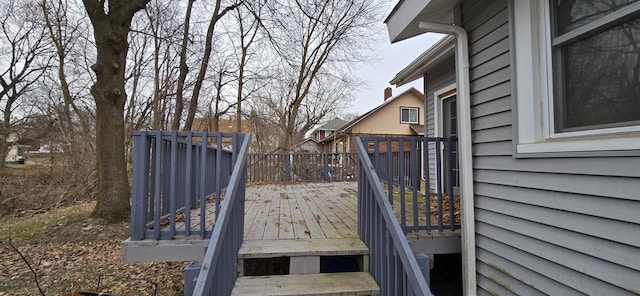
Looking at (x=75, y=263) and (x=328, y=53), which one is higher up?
(x=328, y=53)

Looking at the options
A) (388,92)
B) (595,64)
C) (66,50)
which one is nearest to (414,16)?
(595,64)

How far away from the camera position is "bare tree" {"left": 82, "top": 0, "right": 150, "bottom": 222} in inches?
196

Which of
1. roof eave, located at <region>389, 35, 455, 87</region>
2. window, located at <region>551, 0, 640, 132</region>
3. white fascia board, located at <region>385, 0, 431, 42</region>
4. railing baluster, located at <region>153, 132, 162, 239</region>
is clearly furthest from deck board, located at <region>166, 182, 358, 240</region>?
roof eave, located at <region>389, 35, 455, 87</region>

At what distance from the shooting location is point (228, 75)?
43.1ft

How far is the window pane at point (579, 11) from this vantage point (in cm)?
164

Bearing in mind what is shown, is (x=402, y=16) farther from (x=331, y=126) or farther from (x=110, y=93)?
(x=331, y=126)

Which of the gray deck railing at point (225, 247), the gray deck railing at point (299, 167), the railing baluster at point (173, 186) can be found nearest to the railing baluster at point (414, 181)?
the gray deck railing at point (225, 247)

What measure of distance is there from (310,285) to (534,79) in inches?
85.0

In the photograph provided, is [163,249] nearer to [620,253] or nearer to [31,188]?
[620,253]

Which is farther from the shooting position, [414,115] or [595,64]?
[414,115]

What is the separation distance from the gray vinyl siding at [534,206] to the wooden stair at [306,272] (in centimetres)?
107

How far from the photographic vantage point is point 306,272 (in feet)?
7.64

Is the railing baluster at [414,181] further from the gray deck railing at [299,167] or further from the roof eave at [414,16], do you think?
the gray deck railing at [299,167]

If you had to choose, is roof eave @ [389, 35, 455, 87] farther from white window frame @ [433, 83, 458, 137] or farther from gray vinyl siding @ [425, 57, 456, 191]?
white window frame @ [433, 83, 458, 137]
